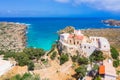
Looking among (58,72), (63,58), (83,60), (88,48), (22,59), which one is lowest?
(58,72)

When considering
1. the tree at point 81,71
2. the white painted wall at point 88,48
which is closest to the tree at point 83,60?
the white painted wall at point 88,48

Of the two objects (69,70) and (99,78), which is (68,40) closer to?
(69,70)

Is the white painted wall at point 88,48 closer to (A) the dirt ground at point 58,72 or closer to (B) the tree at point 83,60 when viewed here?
(B) the tree at point 83,60

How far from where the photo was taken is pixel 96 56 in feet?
143

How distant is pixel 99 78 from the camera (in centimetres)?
3631

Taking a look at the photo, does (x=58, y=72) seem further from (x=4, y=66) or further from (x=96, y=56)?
(x=4, y=66)

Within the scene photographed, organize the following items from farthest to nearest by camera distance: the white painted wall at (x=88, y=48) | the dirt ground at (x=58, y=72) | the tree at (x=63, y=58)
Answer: the tree at (x=63, y=58)
the white painted wall at (x=88, y=48)
the dirt ground at (x=58, y=72)

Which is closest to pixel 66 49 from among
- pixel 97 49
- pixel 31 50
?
pixel 97 49

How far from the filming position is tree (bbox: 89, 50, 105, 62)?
141ft

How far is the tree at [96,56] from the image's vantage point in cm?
4297

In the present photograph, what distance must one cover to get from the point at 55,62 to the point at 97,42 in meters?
9.37

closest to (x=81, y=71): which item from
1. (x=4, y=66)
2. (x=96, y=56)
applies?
(x=96, y=56)

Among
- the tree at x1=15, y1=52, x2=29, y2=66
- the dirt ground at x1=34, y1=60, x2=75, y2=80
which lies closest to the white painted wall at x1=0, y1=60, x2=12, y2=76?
the tree at x1=15, y1=52, x2=29, y2=66

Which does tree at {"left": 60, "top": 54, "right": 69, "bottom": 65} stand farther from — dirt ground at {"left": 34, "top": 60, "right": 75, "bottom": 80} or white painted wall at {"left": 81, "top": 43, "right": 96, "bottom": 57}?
white painted wall at {"left": 81, "top": 43, "right": 96, "bottom": 57}
